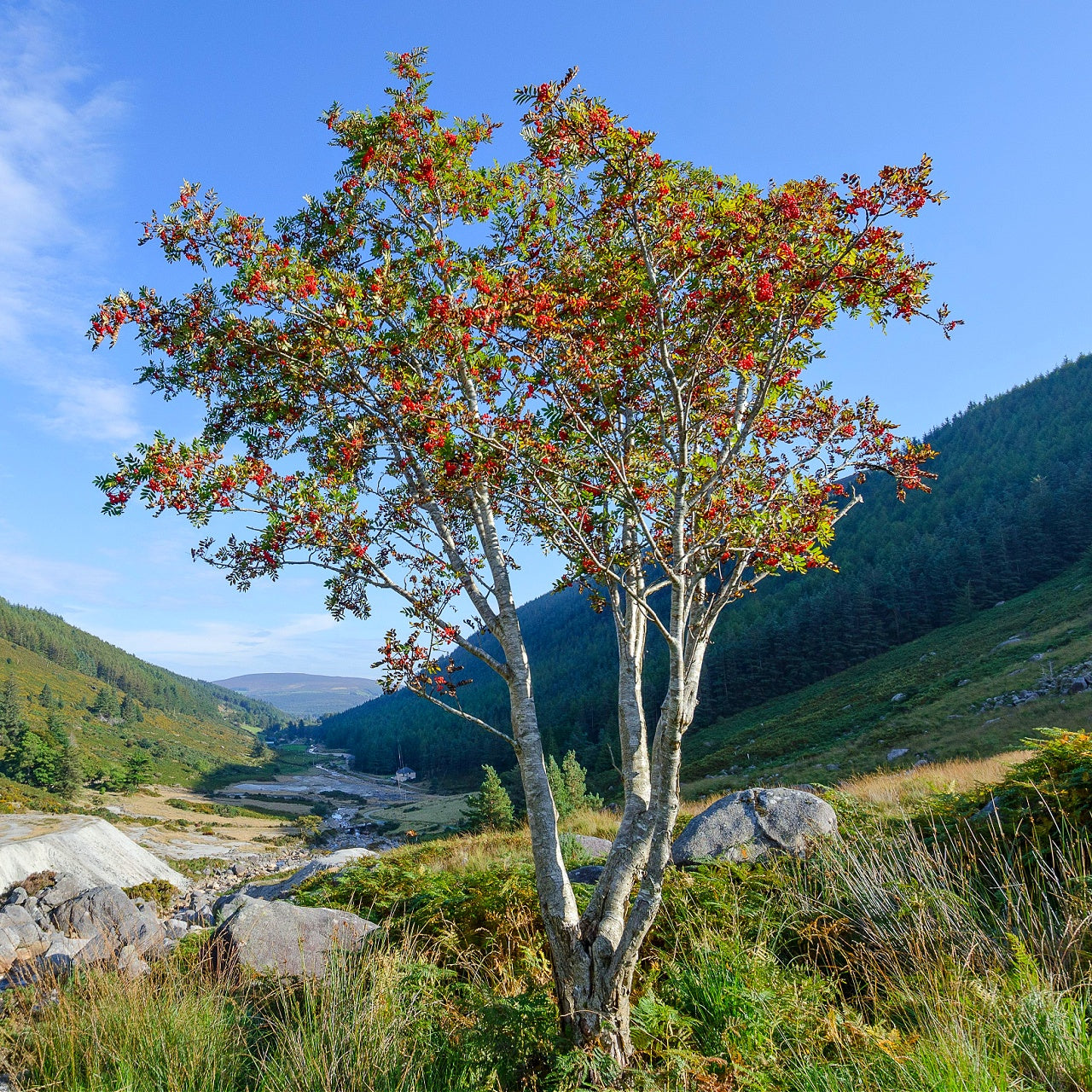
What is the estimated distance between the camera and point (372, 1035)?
14.0 feet

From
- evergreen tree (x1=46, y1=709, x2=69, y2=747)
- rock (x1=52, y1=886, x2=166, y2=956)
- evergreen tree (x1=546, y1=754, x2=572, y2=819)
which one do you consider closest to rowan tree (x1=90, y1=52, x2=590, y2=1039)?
rock (x1=52, y1=886, x2=166, y2=956)

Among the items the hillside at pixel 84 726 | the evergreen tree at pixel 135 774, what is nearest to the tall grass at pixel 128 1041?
the hillside at pixel 84 726

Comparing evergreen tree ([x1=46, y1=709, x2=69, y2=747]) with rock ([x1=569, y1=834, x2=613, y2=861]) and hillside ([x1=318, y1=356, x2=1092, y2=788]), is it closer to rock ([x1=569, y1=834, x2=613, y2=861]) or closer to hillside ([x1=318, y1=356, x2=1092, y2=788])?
hillside ([x1=318, y1=356, x2=1092, y2=788])

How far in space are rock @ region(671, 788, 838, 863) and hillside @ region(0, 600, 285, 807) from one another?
198 feet

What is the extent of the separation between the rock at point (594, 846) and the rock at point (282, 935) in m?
3.70

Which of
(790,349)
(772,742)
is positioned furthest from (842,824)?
(772,742)

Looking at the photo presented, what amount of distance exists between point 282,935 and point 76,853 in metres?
16.6

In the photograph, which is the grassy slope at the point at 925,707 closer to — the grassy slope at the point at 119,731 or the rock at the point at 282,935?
the rock at the point at 282,935

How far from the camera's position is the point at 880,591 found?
253ft

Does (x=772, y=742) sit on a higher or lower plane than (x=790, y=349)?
lower

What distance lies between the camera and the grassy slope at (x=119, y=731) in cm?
11256

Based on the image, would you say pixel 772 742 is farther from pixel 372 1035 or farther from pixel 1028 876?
pixel 372 1035

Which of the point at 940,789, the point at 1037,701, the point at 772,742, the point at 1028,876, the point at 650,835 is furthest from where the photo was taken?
the point at 772,742

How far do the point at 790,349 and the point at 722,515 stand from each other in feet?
5.54
